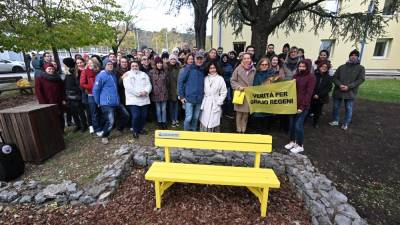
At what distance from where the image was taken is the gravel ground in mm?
3074

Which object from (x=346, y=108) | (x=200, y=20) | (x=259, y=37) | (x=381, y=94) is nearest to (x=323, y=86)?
(x=346, y=108)

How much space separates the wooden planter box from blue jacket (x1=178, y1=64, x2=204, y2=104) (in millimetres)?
2915

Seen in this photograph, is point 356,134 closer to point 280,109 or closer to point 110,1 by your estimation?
point 280,109

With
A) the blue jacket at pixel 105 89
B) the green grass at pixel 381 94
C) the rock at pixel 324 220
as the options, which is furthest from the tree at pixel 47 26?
the green grass at pixel 381 94

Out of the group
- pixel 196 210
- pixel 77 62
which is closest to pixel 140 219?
pixel 196 210

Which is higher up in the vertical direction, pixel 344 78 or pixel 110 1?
pixel 110 1

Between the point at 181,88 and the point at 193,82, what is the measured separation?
→ 0.34 metres

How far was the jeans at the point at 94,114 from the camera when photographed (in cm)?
577

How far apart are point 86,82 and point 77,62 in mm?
601

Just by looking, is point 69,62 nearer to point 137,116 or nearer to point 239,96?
point 137,116

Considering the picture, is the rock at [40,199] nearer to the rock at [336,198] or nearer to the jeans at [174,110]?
the jeans at [174,110]

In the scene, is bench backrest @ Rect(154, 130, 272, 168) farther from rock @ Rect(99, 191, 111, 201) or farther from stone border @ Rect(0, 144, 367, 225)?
rock @ Rect(99, 191, 111, 201)

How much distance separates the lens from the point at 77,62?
225 inches

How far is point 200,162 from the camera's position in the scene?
14.0 ft
